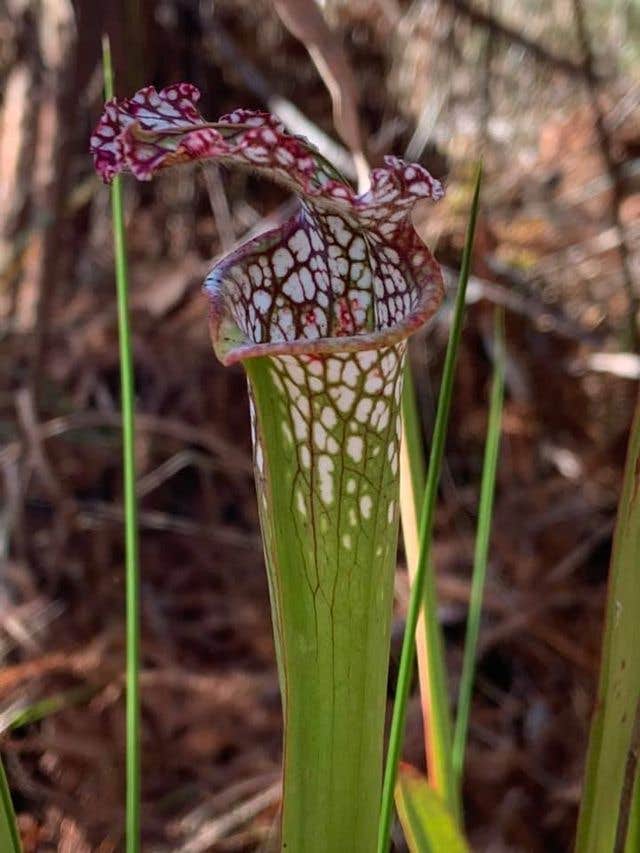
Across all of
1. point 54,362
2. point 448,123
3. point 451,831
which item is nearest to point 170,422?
point 54,362

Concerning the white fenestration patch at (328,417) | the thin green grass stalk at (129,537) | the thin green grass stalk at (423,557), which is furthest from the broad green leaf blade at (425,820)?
the white fenestration patch at (328,417)

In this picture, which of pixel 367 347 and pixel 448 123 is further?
pixel 448 123

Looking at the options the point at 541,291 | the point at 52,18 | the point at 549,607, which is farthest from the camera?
the point at 541,291

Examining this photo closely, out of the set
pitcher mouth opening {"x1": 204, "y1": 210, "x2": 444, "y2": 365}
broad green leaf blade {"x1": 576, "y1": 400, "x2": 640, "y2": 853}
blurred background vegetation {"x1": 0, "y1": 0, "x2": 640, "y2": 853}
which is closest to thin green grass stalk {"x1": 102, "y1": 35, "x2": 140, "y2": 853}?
pitcher mouth opening {"x1": 204, "y1": 210, "x2": 444, "y2": 365}

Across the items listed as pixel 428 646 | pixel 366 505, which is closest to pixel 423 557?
pixel 366 505

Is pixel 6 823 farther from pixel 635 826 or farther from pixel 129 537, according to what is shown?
pixel 635 826

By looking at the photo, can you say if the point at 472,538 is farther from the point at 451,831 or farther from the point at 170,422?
the point at 451,831
